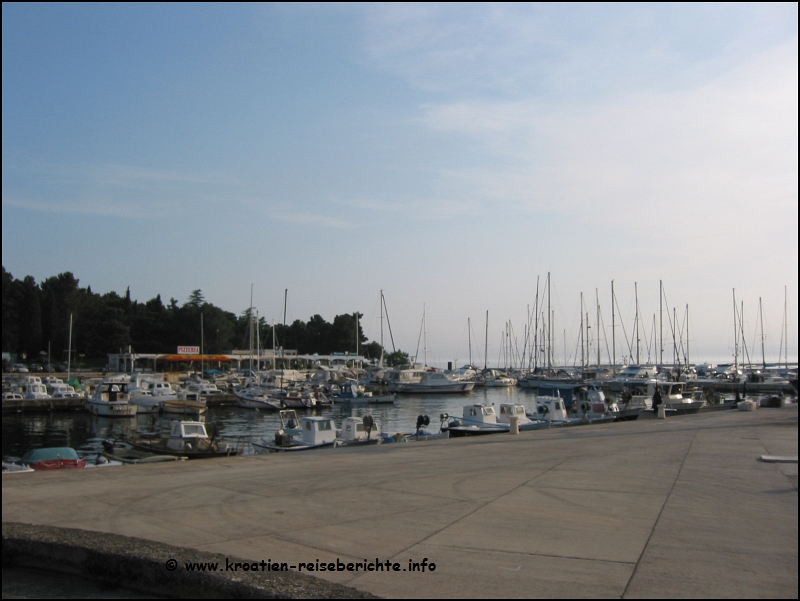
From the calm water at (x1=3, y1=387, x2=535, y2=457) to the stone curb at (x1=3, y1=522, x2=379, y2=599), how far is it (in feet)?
97.0

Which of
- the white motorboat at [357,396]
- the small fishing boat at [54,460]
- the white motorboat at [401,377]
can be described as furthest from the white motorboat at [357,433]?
the white motorboat at [401,377]

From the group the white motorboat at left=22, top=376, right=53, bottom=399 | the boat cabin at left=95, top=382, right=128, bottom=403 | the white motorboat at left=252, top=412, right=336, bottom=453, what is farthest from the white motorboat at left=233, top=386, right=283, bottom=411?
the white motorboat at left=252, top=412, right=336, bottom=453

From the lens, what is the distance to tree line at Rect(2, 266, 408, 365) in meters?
101

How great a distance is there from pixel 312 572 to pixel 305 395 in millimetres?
63806

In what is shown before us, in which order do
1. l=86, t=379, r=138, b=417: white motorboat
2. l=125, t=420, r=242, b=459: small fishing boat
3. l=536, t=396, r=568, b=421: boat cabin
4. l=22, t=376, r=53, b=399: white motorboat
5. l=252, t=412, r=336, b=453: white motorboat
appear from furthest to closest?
l=22, t=376, r=53, b=399: white motorboat → l=86, t=379, r=138, b=417: white motorboat → l=536, t=396, r=568, b=421: boat cabin → l=252, t=412, r=336, b=453: white motorboat → l=125, t=420, r=242, b=459: small fishing boat

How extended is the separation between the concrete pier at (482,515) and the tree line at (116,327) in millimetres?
83568

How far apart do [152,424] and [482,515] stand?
48962mm

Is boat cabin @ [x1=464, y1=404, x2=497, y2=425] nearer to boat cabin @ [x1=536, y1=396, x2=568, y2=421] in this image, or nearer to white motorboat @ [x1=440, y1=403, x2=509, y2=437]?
white motorboat @ [x1=440, y1=403, x2=509, y2=437]

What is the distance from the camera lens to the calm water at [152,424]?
43.4 meters

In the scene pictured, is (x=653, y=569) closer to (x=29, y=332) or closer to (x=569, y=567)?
(x=569, y=567)

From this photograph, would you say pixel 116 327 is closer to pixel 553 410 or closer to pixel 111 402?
pixel 111 402

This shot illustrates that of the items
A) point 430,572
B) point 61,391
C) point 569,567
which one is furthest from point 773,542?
point 61,391

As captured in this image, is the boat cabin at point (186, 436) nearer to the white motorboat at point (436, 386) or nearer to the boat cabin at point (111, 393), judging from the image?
the boat cabin at point (111, 393)

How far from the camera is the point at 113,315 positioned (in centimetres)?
11200
